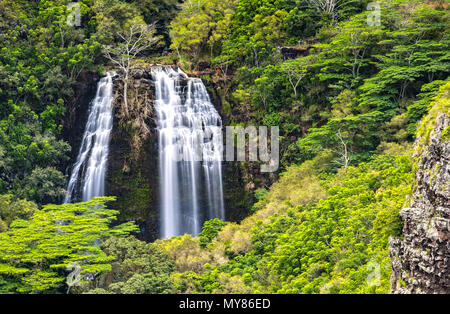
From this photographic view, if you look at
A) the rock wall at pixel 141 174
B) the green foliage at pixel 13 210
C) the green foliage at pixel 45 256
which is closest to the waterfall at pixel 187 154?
the rock wall at pixel 141 174

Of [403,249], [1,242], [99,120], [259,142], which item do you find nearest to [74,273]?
[1,242]

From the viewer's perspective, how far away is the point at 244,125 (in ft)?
94.5

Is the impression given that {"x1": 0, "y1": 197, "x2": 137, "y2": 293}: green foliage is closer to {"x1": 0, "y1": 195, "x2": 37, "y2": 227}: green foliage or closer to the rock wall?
{"x1": 0, "y1": 195, "x2": 37, "y2": 227}: green foliage

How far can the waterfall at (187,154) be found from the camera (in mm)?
26328

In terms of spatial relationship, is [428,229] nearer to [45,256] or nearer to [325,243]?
[325,243]

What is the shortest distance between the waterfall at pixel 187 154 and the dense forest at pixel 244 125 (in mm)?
693

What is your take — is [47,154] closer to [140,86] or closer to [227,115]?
[140,86]

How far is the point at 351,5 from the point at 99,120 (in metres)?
16.6

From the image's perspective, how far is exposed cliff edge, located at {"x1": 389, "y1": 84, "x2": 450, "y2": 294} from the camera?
9.84 metres

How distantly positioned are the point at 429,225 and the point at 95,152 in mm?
20506

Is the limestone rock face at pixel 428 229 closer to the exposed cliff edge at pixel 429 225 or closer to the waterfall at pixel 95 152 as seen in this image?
the exposed cliff edge at pixel 429 225

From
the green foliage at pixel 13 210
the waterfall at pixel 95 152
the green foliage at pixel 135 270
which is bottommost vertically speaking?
the green foliage at pixel 135 270

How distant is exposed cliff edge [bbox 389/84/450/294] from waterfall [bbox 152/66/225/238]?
16.2 meters

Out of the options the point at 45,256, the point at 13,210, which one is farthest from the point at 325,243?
the point at 13,210
